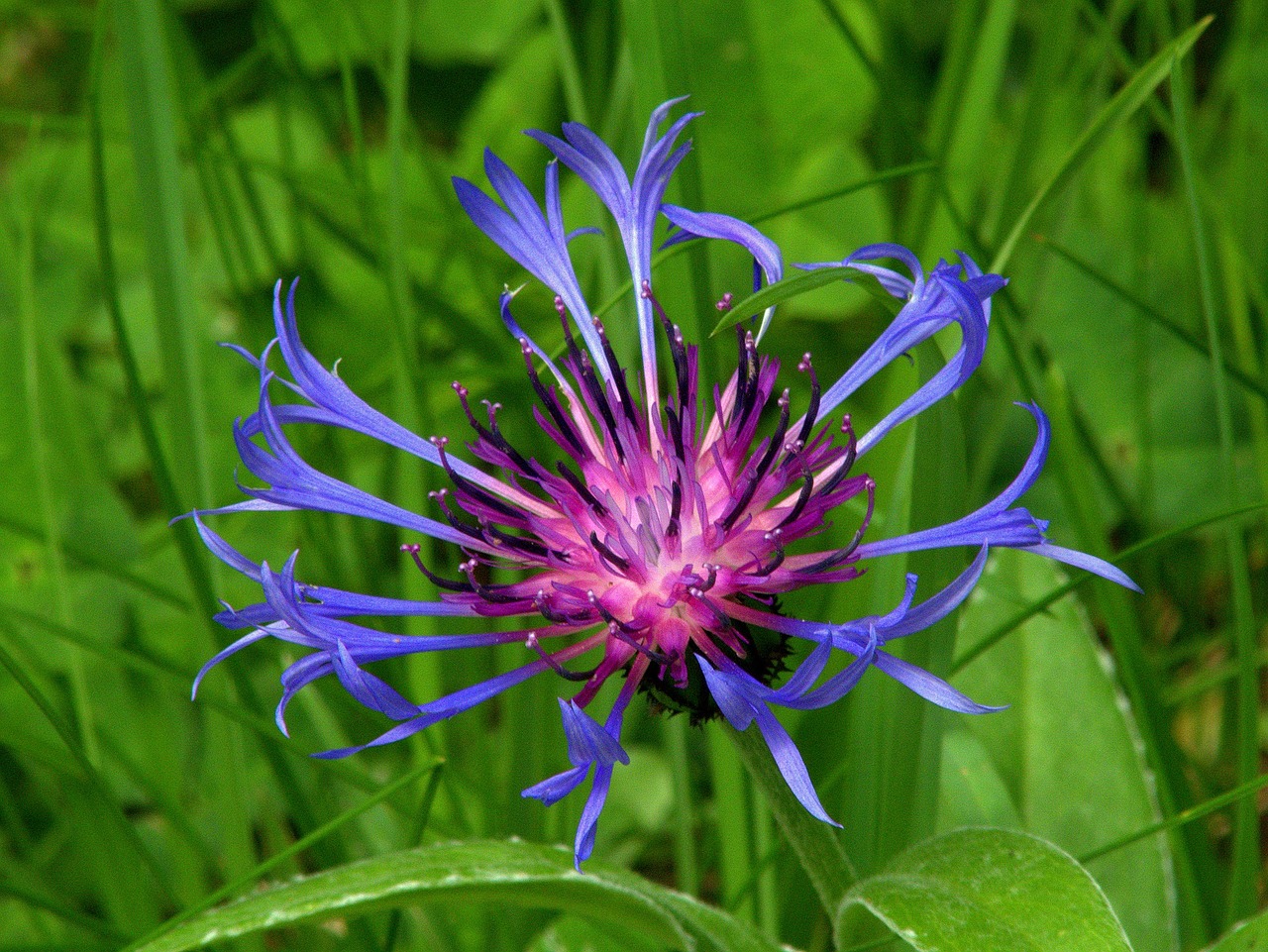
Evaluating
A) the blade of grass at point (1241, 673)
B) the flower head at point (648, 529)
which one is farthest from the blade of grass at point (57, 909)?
the blade of grass at point (1241, 673)

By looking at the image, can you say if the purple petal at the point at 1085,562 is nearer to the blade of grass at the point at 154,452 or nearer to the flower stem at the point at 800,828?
the flower stem at the point at 800,828

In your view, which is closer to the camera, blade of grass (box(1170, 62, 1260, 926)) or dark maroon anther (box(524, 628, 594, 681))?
dark maroon anther (box(524, 628, 594, 681))

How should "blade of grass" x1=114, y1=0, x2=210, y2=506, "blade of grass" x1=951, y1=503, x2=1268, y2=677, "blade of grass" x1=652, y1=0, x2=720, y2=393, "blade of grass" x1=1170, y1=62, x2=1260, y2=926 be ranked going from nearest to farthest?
"blade of grass" x1=951, y1=503, x2=1268, y2=677 → "blade of grass" x1=1170, y1=62, x2=1260, y2=926 → "blade of grass" x1=652, y1=0, x2=720, y2=393 → "blade of grass" x1=114, y1=0, x2=210, y2=506

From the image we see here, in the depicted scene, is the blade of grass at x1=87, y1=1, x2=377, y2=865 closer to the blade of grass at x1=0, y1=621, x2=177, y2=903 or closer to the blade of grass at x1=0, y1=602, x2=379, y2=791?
the blade of grass at x1=0, y1=602, x2=379, y2=791

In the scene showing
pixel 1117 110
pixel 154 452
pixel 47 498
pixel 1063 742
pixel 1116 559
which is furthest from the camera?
pixel 47 498

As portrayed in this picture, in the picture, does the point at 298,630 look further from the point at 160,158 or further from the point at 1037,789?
the point at 1037,789

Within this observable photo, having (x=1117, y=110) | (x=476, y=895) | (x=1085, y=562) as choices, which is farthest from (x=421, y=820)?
(x=1117, y=110)

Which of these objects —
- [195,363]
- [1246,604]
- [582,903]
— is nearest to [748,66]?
[195,363]

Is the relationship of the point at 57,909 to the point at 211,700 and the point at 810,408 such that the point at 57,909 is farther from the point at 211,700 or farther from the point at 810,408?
the point at 810,408

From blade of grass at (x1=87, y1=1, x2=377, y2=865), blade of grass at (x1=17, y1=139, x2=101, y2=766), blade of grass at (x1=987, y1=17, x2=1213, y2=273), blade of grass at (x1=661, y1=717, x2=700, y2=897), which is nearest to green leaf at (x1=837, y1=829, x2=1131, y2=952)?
blade of grass at (x1=661, y1=717, x2=700, y2=897)
